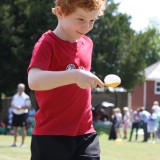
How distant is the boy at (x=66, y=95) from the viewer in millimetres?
3355

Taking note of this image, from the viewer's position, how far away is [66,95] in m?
3.52

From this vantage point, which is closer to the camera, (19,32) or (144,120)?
(144,120)

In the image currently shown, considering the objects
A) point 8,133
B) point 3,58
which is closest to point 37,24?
point 3,58

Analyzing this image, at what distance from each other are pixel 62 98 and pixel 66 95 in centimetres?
4

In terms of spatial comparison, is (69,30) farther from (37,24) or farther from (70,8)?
→ (37,24)

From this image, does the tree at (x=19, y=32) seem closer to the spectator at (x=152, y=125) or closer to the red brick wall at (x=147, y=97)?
the spectator at (x=152, y=125)

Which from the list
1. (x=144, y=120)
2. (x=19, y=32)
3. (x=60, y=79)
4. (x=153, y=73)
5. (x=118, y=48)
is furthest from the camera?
(x=153, y=73)

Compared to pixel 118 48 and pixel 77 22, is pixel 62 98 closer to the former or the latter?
pixel 77 22

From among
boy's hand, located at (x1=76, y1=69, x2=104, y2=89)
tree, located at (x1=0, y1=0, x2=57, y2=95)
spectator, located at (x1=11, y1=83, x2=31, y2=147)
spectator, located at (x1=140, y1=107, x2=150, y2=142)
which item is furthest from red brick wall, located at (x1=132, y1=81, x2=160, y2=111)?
boy's hand, located at (x1=76, y1=69, x2=104, y2=89)

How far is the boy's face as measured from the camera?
332 cm

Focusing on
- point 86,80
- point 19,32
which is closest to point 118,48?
point 19,32

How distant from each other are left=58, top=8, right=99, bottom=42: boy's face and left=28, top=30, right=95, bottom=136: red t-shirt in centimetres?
10

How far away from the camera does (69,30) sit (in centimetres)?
347

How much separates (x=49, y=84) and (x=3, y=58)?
30.2 m
